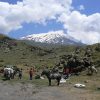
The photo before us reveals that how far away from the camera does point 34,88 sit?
5400cm

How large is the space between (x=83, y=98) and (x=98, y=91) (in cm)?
620

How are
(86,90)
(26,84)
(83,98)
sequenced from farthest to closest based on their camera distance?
(26,84) < (86,90) < (83,98)

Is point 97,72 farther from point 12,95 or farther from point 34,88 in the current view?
point 12,95

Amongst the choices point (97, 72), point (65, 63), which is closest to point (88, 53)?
point (65, 63)

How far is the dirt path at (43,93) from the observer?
4525 cm

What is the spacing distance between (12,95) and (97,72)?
86.4ft

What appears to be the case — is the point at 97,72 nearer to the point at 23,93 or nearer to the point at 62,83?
the point at 62,83

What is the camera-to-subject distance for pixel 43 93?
48906mm

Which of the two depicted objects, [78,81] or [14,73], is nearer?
[78,81]

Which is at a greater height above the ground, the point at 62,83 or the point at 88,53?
the point at 88,53

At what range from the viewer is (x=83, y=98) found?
1762 inches

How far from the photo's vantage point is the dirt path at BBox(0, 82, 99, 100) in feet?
148

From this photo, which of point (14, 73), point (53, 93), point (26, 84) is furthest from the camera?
point (14, 73)

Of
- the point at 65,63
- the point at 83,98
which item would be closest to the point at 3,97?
the point at 83,98
